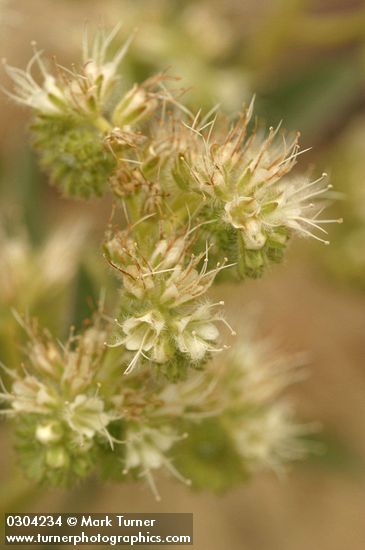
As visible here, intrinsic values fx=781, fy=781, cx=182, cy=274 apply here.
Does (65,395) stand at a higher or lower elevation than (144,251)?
lower

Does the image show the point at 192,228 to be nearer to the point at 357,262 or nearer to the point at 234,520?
the point at 357,262

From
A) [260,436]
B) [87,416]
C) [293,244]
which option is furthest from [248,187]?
[293,244]

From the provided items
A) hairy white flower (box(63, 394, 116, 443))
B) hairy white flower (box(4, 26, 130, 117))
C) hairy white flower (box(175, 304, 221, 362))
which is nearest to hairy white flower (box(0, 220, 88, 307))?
hairy white flower (box(63, 394, 116, 443))

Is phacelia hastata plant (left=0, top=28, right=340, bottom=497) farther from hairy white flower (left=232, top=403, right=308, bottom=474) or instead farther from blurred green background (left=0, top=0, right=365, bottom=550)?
blurred green background (left=0, top=0, right=365, bottom=550)

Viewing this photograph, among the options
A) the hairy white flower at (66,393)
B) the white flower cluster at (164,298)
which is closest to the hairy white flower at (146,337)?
the white flower cluster at (164,298)

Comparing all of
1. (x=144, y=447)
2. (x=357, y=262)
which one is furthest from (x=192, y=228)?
(x=357, y=262)

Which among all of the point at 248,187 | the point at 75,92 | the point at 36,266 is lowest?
the point at 248,187

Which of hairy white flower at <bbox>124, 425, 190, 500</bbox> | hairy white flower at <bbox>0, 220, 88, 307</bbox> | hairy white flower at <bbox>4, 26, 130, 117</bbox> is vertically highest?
hairy white flower at <bbox>0, 220, 88, 307</bbox>

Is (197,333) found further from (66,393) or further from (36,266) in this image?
(36,266)
